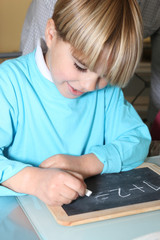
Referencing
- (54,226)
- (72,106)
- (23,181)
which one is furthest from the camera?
(72,106)

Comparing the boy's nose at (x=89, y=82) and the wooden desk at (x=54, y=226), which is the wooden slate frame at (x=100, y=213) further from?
the boy's nose at (x=89, y=82)

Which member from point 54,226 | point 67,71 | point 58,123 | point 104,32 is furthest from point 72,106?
point 54,226

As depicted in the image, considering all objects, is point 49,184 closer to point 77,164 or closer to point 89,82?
point 77,164

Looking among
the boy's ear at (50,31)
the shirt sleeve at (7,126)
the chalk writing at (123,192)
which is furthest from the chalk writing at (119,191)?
the boy's ear at (50,31)

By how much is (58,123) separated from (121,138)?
0.20m

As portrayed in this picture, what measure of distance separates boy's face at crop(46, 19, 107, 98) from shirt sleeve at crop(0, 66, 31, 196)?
125mm

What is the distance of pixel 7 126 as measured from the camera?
88 cm

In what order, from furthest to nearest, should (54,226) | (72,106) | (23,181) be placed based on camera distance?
(72,106)
(23,181)
(54,226)

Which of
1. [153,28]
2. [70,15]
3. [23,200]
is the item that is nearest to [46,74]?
[70,15]

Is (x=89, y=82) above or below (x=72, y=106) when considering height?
above

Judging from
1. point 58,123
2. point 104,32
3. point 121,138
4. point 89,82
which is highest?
point 104,32

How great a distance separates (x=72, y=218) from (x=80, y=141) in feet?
1.20

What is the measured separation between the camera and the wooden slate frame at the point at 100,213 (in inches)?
27.2

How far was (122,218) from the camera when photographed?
73 centimetres
